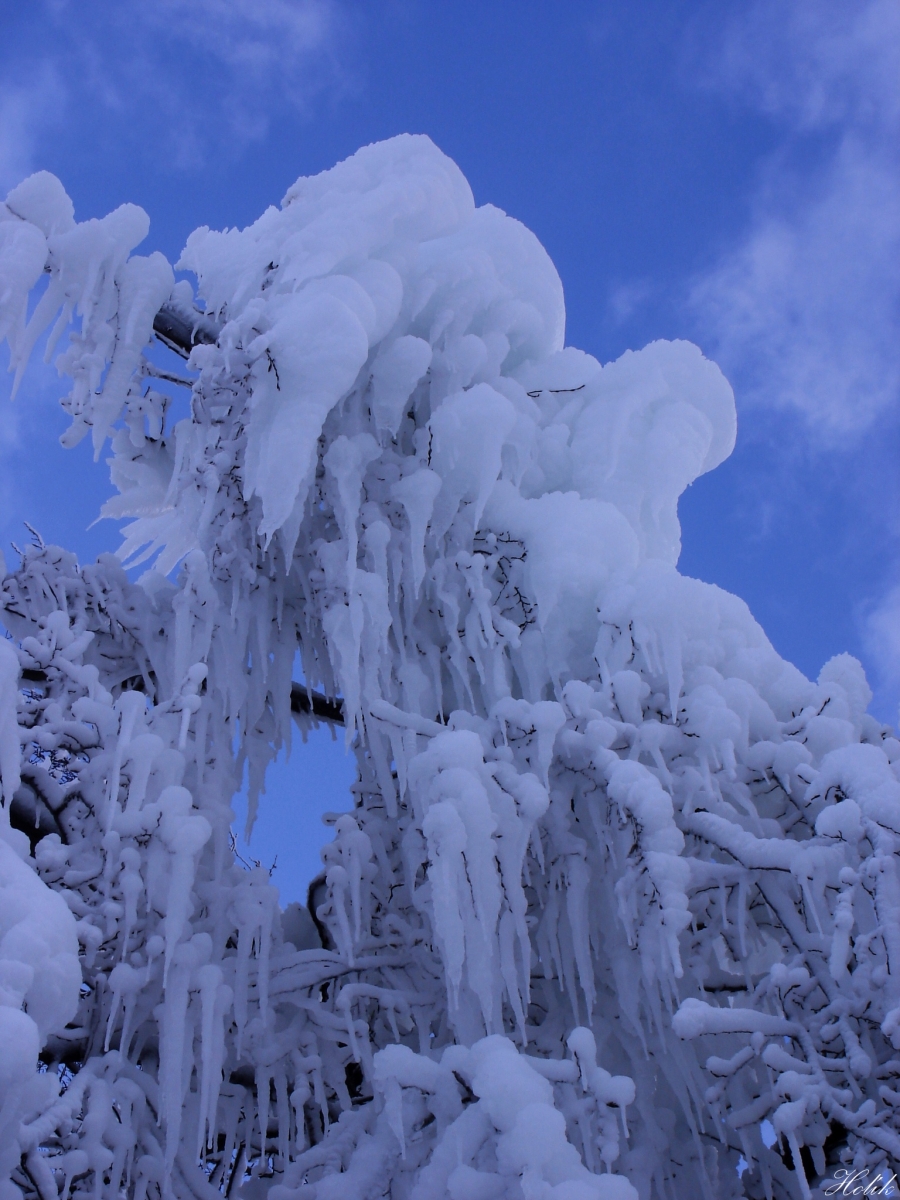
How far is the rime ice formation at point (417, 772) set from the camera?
2.52 metres

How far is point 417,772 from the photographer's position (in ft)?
10.1

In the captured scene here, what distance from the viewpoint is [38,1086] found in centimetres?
179

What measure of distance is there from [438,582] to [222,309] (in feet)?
6.03

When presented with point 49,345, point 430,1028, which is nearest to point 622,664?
point 430,1028

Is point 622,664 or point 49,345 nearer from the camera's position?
point 622,664

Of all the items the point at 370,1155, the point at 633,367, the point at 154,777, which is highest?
the point at 633,367

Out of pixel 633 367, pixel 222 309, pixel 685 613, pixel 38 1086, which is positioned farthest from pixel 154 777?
pixel 633 367

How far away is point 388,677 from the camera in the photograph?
403cm

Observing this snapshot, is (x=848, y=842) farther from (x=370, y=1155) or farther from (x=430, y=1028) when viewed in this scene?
(x=430, y=1028)

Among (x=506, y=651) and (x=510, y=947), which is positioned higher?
(x=506, y=651)

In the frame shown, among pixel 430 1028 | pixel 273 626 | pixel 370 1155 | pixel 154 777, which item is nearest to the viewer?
pixel 370 1155

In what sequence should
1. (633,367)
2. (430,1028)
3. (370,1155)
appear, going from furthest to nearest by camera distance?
(633,367) < (430,1028) < (370,1155)

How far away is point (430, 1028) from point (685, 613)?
6.18ft

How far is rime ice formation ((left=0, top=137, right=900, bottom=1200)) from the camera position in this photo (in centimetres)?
252
